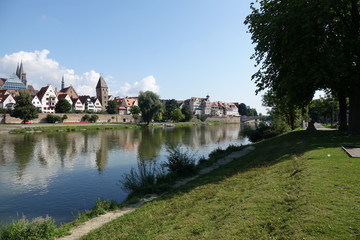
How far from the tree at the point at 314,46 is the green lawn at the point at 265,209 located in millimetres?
7917

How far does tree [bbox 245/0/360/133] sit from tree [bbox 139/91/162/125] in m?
63.5

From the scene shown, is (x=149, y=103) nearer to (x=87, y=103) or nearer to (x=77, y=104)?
(x=77, y=104)

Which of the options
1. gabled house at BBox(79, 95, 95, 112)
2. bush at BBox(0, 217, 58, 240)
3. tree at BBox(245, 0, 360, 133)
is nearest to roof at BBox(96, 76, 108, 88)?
gabled house at BBox(79, 95, 95, 112)

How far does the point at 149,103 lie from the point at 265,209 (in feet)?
251

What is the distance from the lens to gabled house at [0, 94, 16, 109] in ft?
A: 292

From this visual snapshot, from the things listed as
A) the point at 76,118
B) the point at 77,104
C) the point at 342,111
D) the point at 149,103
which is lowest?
the point at 76,118

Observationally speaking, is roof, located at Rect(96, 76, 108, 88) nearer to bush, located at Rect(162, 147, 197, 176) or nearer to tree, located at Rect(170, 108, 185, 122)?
tree, located at Rect(170, 108, 185, 122)

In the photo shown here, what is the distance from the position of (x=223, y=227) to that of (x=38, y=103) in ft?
360

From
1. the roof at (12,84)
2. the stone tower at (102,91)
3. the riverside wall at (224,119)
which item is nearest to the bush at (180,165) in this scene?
the stone tower at (102,91)

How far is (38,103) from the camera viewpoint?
100 metres

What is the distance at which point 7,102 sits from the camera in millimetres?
90438

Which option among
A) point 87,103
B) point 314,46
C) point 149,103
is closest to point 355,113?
point 314,46

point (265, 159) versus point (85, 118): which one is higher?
point (85, 118)

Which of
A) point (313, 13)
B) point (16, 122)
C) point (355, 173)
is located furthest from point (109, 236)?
point (16, 122)
